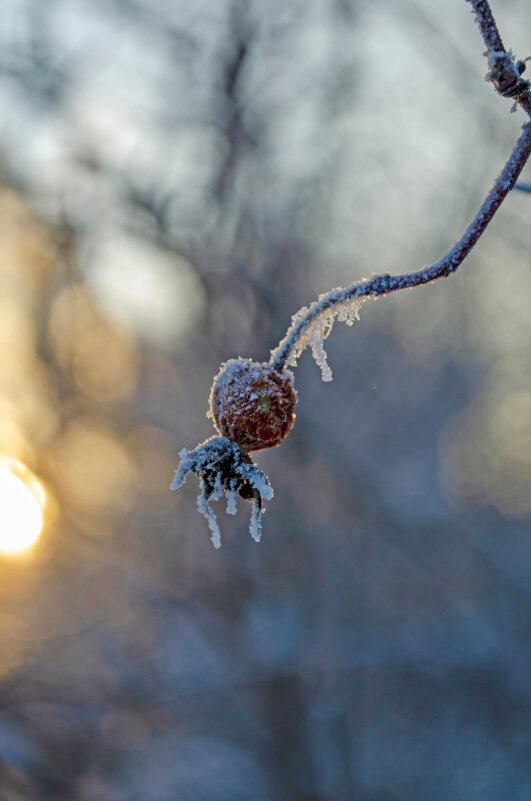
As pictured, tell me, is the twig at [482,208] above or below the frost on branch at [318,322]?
below

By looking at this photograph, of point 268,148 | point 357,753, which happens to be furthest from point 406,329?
point 357,753

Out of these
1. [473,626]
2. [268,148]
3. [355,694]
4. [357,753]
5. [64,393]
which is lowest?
[357,753]

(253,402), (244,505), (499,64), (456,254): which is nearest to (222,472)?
(253,402)

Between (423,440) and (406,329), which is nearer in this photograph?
(406,329)

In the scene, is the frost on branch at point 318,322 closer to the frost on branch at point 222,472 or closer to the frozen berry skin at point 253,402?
the frozen berry skin at point 253,402

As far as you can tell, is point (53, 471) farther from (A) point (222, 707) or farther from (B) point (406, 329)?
(B) point (406, 329)

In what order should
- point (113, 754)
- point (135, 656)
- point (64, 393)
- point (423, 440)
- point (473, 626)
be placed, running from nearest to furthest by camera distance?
point (113, 754) < point (64, 393) < point (135, 656) < point (473, 626) < point (423, 440)

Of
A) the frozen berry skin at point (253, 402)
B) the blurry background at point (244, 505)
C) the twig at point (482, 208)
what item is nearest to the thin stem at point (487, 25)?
the twig at point (482, 208)

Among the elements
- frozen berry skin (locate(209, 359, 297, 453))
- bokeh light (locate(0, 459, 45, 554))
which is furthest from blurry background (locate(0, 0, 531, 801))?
frozen berry skin (locate(209, 359, 297, 453))
